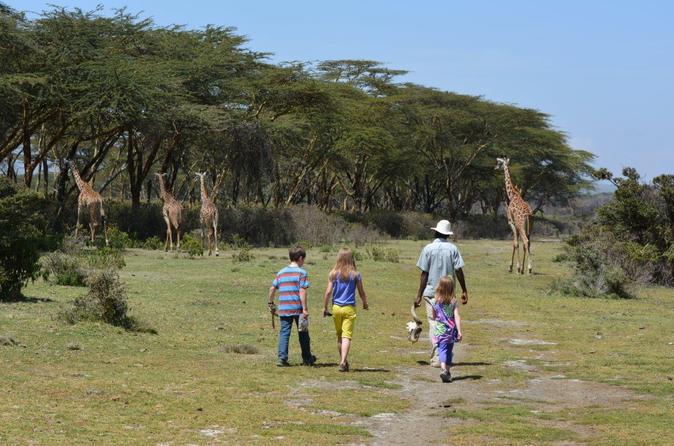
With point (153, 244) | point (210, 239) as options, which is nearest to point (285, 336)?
point (210, 239)

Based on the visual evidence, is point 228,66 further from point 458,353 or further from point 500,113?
point 458,353

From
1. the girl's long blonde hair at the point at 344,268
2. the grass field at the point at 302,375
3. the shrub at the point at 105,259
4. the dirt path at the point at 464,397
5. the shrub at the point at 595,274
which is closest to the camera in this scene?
the grass field at the point at 302,375

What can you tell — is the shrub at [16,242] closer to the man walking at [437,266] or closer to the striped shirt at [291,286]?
the striped shirt at [291,286]

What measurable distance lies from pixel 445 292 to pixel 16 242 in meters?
7.55

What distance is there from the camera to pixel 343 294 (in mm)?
12602

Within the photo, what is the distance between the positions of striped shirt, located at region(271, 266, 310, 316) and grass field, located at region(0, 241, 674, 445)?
72 cm

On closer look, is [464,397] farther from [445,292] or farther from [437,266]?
[437,266]

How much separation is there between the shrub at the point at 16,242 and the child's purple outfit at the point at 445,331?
24.2ft

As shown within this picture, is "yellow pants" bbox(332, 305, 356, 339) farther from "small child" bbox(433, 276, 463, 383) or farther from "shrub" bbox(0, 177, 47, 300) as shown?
"shrub" bbox(0, 177, 47, 300)

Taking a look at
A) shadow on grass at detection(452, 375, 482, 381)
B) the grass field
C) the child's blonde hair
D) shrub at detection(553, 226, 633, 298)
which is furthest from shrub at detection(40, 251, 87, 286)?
shrub at detection(553, 226, 633, 298)

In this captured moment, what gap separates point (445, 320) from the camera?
12586mm

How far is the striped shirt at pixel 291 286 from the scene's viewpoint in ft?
41.5

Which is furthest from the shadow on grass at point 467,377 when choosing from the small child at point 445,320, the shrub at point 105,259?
the shrub at point 105,259

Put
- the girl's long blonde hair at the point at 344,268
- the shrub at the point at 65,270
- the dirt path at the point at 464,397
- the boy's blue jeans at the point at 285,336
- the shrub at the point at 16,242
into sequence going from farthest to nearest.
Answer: the shrub at the point at 65,270 → the shrub at the point at 16,242 → the boy's blue jeans at the point at 285,336 → the girl's long blonde hair at the point at 344,268 → the dirt path at the point at 464,397
